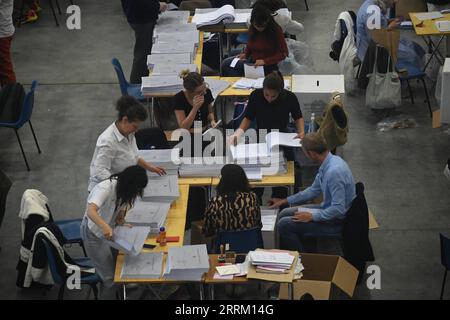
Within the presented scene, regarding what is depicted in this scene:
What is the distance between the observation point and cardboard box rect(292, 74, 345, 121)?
8.61m

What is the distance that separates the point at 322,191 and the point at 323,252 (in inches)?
25.8

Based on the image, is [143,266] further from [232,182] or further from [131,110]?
[131,110]

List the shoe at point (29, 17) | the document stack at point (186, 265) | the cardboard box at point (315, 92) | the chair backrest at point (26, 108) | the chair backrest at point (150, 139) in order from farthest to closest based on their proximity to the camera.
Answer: the shoe at point (29, 17) < the chair backrest at point (26, 108) < the cardboard box at point (315, 92) < the chair backrest at point (150, 139) < the document stack at point (186, 265)

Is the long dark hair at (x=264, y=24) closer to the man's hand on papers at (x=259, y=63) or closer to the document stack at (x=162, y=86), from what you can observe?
the man's hand on papers at (x=259, y=63)

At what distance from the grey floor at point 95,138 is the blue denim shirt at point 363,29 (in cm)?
55

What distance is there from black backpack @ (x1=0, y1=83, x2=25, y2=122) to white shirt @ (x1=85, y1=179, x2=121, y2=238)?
3.02 m

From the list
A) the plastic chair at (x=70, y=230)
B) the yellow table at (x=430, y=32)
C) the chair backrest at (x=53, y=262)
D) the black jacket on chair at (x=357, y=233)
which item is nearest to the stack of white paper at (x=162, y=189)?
the plastic chair at (x=70, y=230)

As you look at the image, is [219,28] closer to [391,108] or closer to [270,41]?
[270,41]

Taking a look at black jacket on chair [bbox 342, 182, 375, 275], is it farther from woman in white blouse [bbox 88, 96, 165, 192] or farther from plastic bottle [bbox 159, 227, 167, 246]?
woman in white blouse [bbox 88, 96, 165, 192]

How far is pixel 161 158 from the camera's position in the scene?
24.7 ft

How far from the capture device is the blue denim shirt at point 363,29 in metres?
9.80

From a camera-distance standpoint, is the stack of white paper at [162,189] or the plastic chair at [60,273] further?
the stack of white paper at [162,189]

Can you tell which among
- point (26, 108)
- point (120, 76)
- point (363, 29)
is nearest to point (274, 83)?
point (120, 76)
